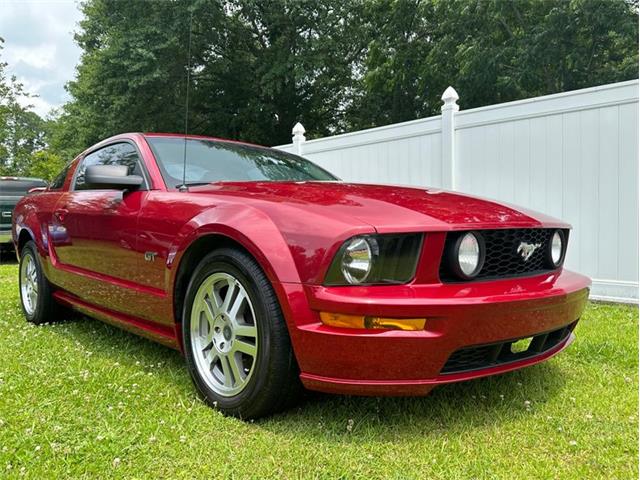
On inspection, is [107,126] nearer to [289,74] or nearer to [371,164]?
[289,74]

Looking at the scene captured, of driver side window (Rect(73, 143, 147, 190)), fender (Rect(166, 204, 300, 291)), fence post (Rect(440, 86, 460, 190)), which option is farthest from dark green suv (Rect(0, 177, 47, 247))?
fender (Rect(166, 204, 300, 291))

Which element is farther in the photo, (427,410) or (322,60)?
(322,60)

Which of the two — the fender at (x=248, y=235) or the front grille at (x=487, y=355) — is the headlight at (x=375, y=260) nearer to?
the fender at (x=248, y=235)

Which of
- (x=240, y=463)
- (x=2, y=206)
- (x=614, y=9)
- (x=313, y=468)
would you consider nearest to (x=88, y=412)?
(x=240, y=463)

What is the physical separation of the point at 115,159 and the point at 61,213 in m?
0.64

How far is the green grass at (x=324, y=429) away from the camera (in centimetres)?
191

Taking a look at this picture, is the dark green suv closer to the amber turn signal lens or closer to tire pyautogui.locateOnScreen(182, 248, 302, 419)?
tire pyautogui.locateOnScreen(182, 248, 302, 419)

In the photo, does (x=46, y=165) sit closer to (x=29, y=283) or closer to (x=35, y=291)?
(x=29, y=283)

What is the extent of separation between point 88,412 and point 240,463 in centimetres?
87

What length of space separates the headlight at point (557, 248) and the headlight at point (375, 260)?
0.92 meters

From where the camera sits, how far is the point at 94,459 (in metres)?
1.96

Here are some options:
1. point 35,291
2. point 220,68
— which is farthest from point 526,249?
point 220,68

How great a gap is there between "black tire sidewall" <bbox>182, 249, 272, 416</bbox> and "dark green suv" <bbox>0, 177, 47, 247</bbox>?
770 centimetres

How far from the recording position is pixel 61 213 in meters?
3.71
